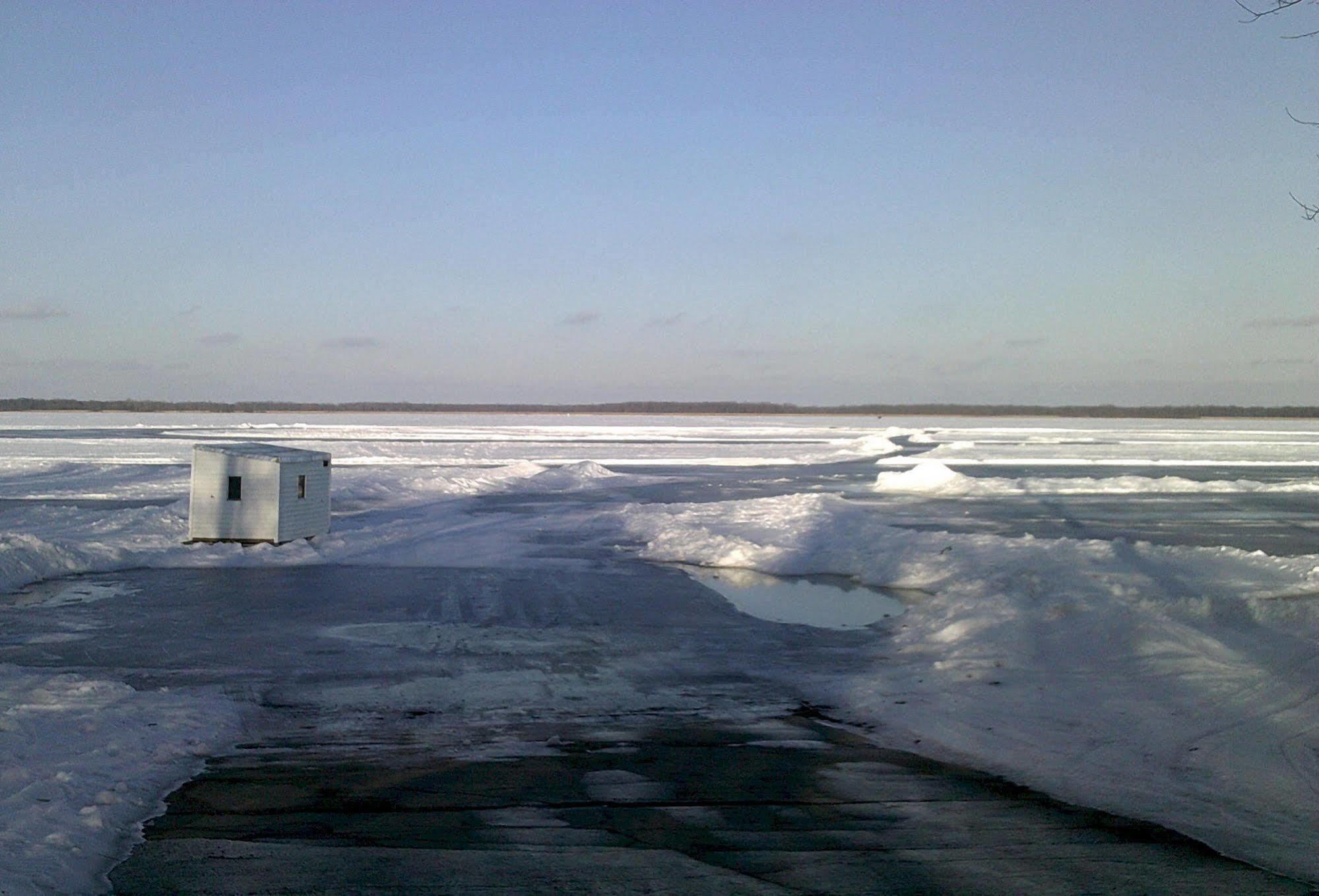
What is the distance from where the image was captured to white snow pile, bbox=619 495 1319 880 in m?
6.20

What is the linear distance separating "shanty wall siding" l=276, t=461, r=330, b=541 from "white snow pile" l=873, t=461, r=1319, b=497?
15.7 m

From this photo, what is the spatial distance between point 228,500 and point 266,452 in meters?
1.01

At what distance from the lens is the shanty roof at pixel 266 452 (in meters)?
17.6

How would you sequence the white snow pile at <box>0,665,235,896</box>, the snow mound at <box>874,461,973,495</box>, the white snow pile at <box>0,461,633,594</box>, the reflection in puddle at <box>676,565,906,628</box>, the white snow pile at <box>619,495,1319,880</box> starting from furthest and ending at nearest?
the snow mound at <box>874,461,973,495</box> < the white snow pile at <box>0,461,633,594</box> < the reflection in puddle at <box>676,565,906,628</box> < the white snow pile at <box>619,495,1319,880</box> < the white snow pile at <box>0,665,235,896</box>

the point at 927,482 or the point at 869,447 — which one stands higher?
the point at 869,447

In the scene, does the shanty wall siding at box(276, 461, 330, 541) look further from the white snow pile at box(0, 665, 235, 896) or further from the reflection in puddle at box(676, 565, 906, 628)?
the white snow pile at box(0, 665, 235, 896)

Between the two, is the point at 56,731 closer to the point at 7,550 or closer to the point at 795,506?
the point at 7,550

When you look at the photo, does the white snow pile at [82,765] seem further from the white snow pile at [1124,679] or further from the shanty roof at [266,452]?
the shanty roof at [266,452]

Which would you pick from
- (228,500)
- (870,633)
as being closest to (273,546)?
(228,500)

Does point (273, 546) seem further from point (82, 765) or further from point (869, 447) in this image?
point (869, 447)

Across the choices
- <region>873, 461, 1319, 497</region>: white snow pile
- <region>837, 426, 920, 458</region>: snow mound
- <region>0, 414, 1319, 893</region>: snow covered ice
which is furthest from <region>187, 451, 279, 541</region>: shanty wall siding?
<region>837, 426, 920, 458</region>: snow mound

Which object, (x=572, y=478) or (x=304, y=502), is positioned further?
(x=572, y=478)

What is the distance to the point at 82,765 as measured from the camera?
6.39 metres

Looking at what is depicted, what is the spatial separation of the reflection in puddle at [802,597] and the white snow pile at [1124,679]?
0.63 meters
